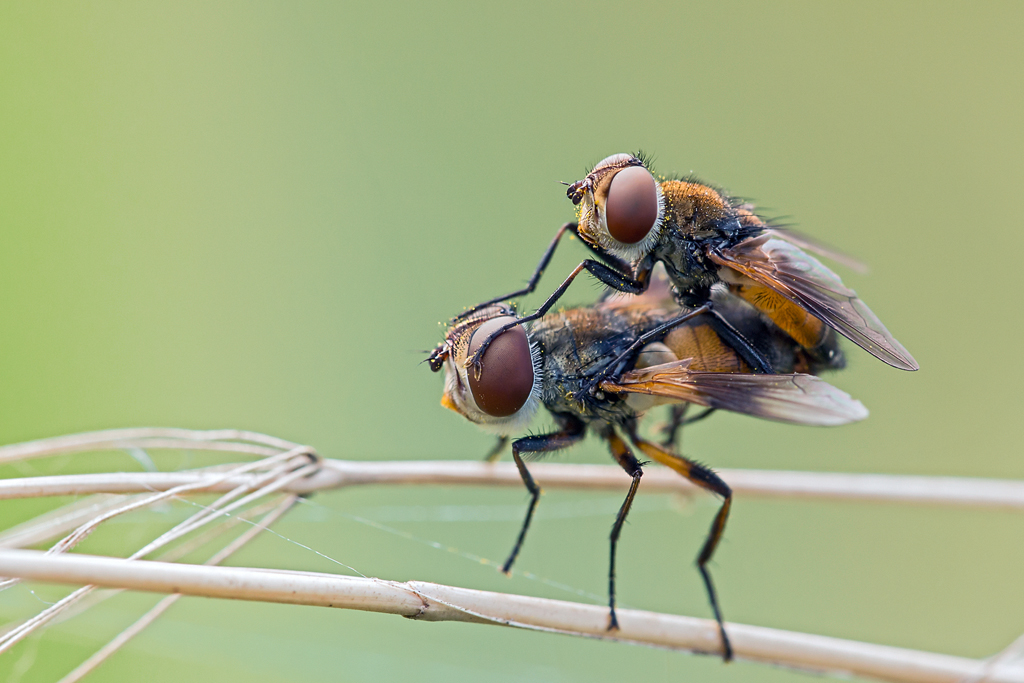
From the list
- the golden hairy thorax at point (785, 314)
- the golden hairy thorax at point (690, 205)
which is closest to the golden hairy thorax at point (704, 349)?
the golden hairy thorax at point (785, 314)

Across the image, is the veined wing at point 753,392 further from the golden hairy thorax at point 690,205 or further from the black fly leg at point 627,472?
the golden hairy thorax at point 690,205

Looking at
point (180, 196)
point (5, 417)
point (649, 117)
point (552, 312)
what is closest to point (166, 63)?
point (180, 196)

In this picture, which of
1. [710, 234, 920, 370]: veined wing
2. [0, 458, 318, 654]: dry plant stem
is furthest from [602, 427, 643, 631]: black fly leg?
[0, 458, 318, 654]: dry plant stem

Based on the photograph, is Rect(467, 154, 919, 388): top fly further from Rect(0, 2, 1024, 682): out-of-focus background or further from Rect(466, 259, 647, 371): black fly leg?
Rect(0, 2, 1024, 682): out-of-focus background

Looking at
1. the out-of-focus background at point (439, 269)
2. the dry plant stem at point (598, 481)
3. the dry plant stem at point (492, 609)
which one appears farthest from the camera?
the out-of-focus background at point (439, 269)

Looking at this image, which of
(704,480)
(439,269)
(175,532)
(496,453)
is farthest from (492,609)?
(439,269)
